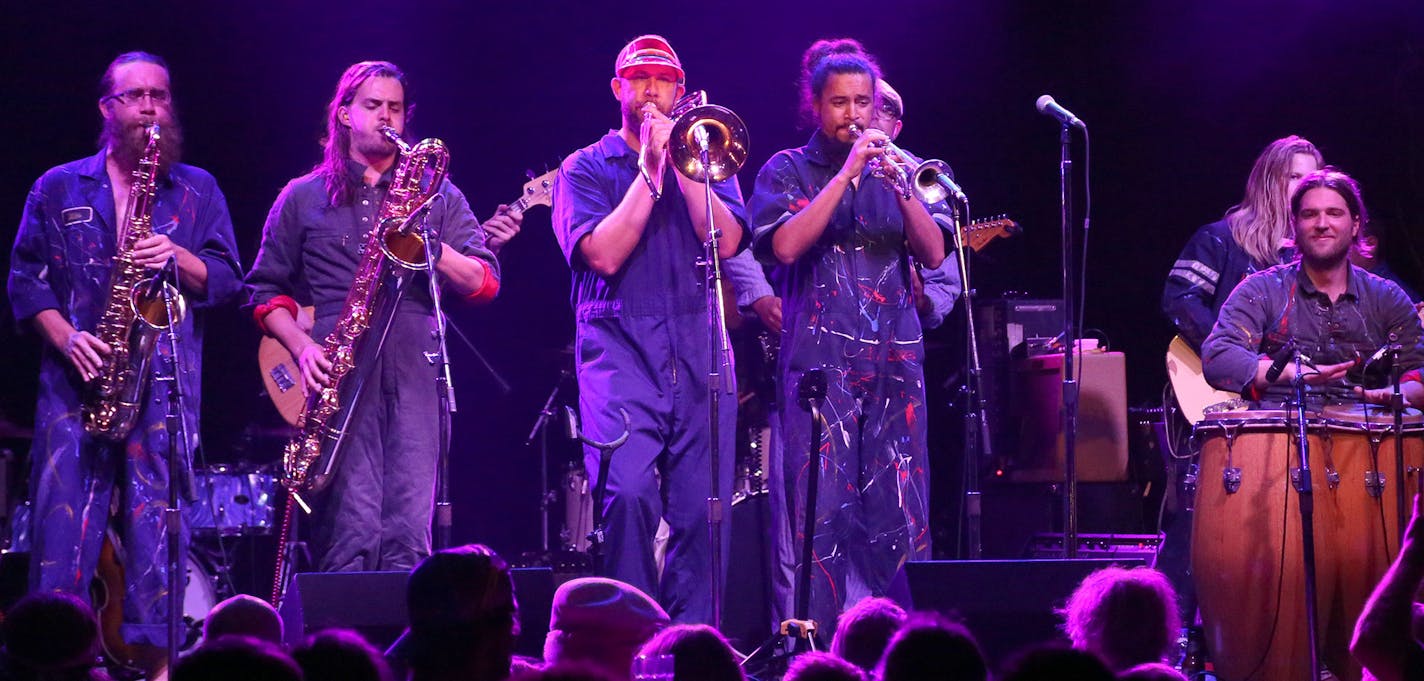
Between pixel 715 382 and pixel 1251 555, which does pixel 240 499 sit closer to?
pixel 715 382

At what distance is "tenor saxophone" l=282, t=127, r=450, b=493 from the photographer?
221 inches

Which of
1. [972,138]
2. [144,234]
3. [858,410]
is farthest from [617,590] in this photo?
[972,138]

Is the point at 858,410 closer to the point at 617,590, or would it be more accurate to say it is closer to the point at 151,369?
the point at 617,590

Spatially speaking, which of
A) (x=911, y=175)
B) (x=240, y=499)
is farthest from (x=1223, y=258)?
(x=240, y=499)

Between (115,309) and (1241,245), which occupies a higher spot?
(1241,245)

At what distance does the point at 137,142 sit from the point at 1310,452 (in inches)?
182

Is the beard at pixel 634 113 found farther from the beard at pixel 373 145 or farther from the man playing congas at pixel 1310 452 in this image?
the man playing congas at pixel 1310 452

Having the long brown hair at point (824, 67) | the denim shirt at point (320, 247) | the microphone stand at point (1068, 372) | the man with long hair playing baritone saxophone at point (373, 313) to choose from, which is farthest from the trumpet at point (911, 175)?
the denim shirt at point (320, 247)

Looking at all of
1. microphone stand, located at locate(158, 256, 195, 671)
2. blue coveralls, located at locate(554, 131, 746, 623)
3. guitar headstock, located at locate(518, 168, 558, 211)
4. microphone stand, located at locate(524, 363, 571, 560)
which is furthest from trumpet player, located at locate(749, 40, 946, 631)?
microphone stand, located at locate(524, 363, 571, 560)

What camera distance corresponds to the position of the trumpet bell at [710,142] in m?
5.67

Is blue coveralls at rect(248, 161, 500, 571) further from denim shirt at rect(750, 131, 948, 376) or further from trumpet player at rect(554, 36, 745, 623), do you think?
denim shirt at rect(750, 131, 948, 376)

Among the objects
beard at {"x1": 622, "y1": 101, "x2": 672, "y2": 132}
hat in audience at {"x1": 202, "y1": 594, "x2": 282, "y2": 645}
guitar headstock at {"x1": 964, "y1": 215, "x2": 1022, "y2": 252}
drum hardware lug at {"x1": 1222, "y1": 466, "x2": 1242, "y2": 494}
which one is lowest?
hat in audience at {"x1": 202, "y1": 594, "x2": 282, "y2": 645}

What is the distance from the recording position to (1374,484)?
580 centimetres

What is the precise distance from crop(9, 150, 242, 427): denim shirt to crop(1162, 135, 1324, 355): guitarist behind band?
4588mm
